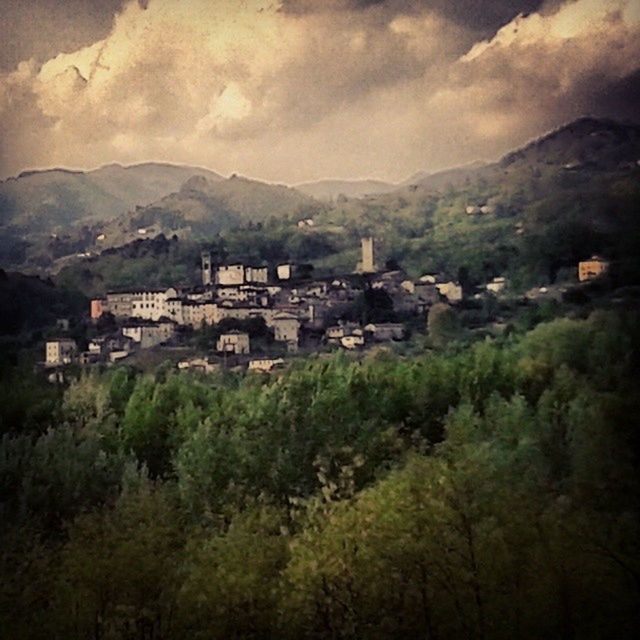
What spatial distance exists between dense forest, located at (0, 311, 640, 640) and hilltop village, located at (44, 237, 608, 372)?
0.11 m

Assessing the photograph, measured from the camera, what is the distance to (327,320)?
13.4 ft

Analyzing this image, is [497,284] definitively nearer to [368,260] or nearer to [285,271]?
[368,260]

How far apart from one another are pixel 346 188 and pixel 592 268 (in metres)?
1.26

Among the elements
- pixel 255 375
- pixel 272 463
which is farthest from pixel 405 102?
pixel 272 463

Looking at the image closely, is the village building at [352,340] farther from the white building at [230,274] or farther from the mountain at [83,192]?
the mountain at [83,192]

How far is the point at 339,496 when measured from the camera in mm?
3684

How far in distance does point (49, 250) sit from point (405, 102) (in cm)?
187

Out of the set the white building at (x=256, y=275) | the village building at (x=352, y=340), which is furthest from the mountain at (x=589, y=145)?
the white building at (x=256, y=275)

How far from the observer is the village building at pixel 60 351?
407 cm

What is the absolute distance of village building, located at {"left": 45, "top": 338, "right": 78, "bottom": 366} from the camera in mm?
4074

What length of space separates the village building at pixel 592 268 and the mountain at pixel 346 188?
101cm

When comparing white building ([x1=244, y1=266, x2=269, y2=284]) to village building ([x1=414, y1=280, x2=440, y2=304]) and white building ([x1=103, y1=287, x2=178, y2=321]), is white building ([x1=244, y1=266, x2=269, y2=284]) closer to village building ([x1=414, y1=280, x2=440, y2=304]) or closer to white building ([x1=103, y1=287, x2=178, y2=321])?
white building ([x1=103, y1=287, x2=178, y2=321])

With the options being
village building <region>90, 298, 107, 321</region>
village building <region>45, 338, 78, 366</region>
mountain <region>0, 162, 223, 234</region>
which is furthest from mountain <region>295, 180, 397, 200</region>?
village building <region>45, 338, 78, 366</region>

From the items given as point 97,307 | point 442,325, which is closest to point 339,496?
point 442,325
